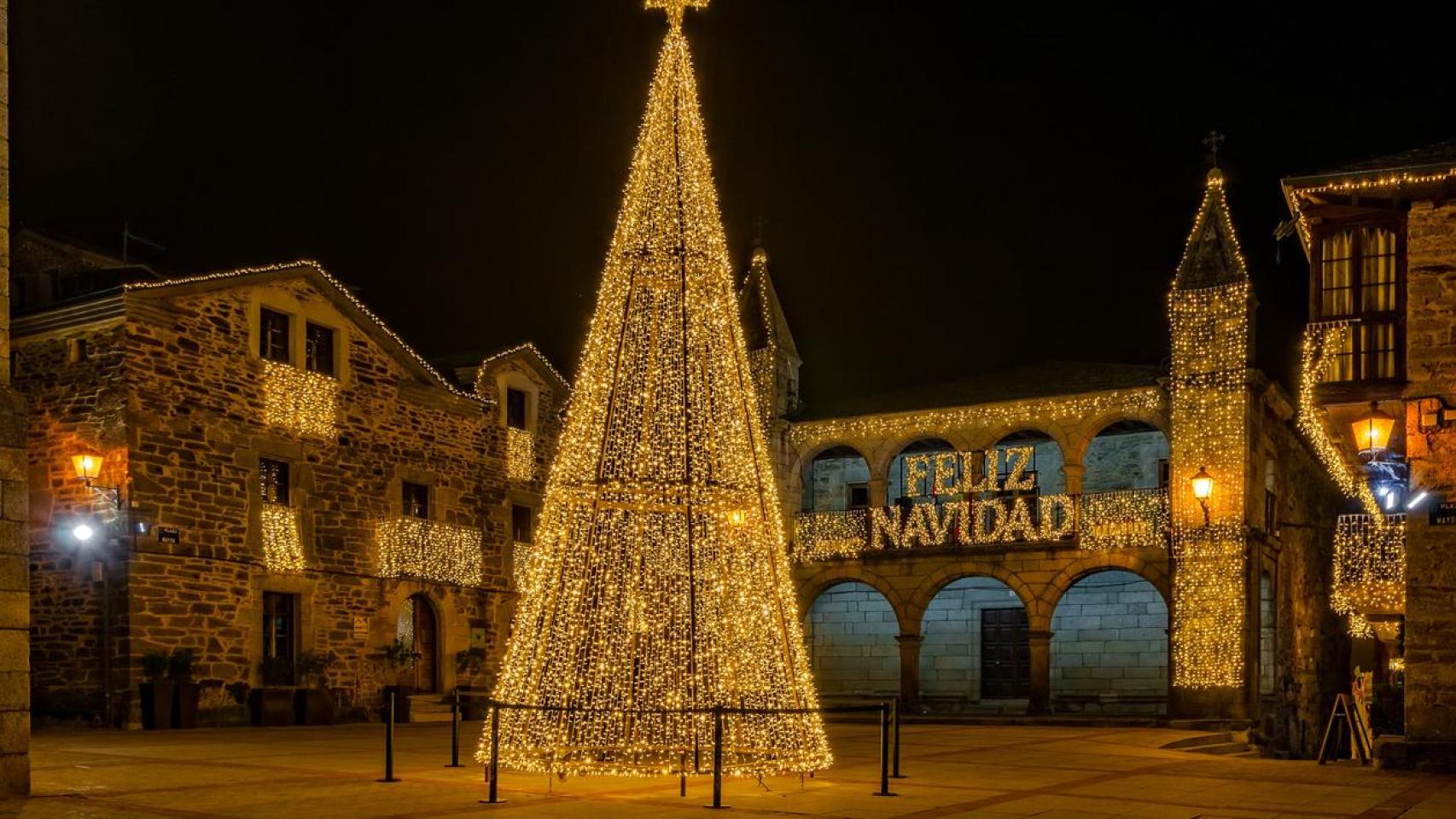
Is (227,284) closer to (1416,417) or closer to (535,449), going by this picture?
(535,449)

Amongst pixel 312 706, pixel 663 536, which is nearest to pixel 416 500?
pixel 312 706

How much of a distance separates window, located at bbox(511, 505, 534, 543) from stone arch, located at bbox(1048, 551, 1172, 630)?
10184 mm

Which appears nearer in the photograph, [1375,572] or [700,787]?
[700,787]

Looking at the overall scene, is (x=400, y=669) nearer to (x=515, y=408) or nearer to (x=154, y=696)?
(x=154, y=696)

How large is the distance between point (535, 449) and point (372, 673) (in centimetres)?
670

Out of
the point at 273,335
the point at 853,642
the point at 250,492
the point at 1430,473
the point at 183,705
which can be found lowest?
the point at 853,642

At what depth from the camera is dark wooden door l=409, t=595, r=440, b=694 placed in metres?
26.6

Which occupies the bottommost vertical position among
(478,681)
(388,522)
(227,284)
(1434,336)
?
(478,681)

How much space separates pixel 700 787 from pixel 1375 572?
10.9 m

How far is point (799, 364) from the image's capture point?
3269 cm

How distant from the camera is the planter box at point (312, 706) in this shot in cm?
→ 2297

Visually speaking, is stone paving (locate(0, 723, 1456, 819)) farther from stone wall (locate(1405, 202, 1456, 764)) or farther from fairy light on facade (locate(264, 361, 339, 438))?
fairy light on facade (locate(264, 361, 339, 438))

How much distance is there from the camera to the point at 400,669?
84.3ft

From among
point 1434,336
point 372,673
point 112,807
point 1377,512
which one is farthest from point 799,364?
point 112,807
